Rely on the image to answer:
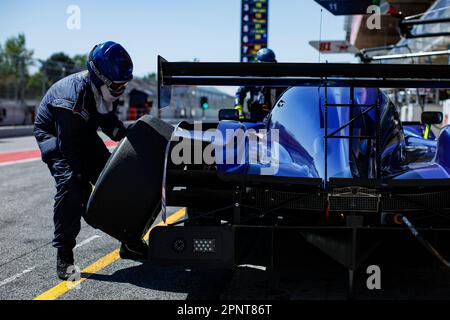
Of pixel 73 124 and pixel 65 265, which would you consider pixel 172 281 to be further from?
pixel 73 124

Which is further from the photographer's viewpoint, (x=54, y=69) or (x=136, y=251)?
(x=54, y=69)

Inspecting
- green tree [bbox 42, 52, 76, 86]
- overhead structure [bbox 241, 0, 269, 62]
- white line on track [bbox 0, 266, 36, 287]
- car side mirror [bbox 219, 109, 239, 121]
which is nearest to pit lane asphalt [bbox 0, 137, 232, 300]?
white line on track [bbox 0, 266, 36, 287]

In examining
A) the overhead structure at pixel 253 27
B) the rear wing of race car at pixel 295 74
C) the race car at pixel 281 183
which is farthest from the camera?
the overhead structure at pixel 253 27

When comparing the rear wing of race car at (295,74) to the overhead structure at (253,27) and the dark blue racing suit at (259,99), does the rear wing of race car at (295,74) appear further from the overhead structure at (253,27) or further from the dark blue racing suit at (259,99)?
the overhead structure at (253,27)

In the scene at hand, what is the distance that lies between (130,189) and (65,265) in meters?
1.03

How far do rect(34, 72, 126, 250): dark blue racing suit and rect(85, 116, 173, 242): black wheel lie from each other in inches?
19.8

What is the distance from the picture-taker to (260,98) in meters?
7.54

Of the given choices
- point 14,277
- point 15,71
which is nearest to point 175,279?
point 14,277

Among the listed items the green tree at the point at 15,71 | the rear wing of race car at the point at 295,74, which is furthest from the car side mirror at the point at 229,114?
the green tree at the point at 15,71

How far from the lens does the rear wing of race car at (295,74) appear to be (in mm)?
3756

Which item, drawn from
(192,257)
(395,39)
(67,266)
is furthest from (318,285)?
(395,39)

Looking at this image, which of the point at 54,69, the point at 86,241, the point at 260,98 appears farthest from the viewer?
the point at 54,69

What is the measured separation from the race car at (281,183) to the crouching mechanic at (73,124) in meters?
0.50

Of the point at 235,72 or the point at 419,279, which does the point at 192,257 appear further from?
the point at 419,279
